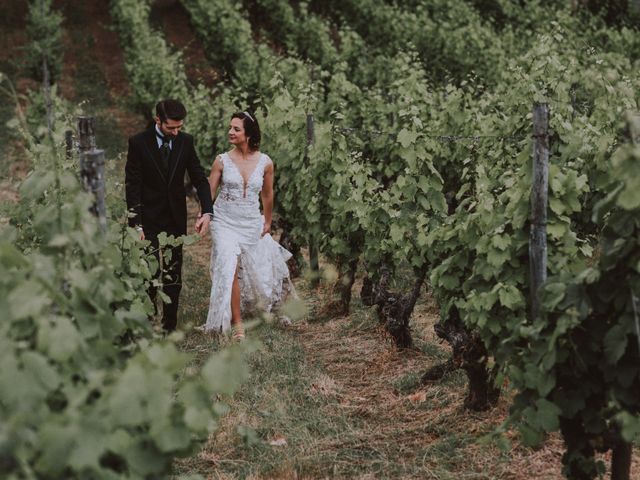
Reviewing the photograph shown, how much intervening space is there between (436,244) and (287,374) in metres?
1.31

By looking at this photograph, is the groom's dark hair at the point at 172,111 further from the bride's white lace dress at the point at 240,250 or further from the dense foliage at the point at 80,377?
the dense foliage at the point at 80,377

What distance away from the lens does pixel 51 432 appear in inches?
76.7

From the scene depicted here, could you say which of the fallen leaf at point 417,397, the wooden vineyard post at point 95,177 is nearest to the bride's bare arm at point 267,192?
the fallen leaf at point 417,397

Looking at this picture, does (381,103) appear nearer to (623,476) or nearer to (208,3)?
(623,476)

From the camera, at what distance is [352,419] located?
472cm

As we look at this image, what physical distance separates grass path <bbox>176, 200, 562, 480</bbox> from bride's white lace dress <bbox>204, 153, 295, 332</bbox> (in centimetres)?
34

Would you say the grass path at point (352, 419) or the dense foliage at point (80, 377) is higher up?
the dense foliage at point (80, 377)

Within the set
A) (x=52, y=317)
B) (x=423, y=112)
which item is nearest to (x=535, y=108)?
(x=52, y=317)

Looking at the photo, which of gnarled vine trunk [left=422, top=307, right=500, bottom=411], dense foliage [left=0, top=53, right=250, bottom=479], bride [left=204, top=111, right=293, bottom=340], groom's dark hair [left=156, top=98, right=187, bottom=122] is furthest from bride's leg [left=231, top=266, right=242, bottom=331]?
dense foliage [left=0, top=53, right=250, bottom=479]

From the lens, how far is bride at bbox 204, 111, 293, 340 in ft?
21.0

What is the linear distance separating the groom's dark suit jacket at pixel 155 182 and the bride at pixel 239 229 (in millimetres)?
403

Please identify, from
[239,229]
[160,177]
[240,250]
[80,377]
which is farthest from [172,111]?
[80,377]

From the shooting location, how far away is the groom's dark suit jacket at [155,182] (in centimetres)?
595

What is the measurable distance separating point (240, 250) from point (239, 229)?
6.6 inches
